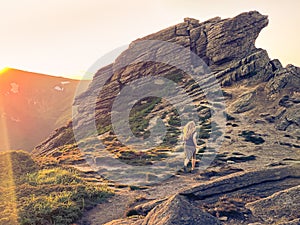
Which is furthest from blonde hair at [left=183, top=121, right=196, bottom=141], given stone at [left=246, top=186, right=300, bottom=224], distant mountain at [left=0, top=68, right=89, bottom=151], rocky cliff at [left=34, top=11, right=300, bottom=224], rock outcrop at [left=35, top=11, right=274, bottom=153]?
distant mountain at [left=0, top=68, right=89, bottom=151]

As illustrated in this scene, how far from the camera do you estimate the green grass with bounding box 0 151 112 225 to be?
A: 74.9 feet

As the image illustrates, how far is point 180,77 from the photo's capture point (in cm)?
9112

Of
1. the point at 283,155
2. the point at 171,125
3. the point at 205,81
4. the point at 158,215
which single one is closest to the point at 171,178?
the point at 283,155

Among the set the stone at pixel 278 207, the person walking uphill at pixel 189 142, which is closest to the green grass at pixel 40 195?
the stone at pixel 278 207

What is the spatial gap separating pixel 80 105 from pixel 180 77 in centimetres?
3358

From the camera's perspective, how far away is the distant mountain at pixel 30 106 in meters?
122

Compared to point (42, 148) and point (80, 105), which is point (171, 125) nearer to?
point (42, 148)

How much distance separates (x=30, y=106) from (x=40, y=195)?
135 m

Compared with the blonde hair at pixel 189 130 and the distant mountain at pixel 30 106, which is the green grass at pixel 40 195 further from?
the distant mountain at pixel 30 106

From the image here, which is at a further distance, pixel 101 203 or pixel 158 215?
pixel 101 203

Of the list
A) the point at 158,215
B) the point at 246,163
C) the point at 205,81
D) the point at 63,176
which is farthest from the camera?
the point at 205,81

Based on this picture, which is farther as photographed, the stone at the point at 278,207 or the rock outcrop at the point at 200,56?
the rock outcrop at the point at 200,56

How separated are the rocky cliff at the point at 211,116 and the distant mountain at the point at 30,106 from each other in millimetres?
31636

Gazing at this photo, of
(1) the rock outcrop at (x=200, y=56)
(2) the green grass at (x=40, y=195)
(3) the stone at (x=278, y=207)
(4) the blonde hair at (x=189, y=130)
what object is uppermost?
(1) the rock outcrop at (x=200, y=56)
